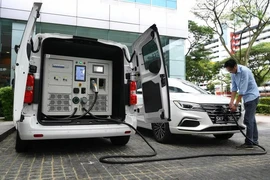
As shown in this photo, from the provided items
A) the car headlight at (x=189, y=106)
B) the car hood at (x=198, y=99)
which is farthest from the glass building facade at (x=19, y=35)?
the car headlight at (x=189, y=106)

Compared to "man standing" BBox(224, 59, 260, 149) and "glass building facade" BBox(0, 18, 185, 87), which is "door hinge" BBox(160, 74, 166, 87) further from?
"glass building facade" BBox(0, 18, 185, 87)

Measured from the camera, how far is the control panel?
4.61 metres

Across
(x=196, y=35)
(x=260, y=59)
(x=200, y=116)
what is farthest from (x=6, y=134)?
(x=260, y=59)

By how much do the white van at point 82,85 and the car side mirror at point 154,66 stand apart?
0.02m

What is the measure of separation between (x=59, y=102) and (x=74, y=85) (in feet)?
1.45

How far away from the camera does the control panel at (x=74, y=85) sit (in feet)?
15.1

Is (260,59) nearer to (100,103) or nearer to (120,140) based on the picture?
(100,103)

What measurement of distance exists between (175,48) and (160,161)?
14.0m

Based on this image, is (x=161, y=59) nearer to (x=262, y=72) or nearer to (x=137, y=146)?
(x=137, y=146)

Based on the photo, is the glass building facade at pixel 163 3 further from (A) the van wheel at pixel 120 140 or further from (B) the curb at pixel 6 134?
(A) the van wheel at pixel 120 140

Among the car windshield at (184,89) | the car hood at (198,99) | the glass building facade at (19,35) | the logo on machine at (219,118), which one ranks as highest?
the glass building facade at (19,35)

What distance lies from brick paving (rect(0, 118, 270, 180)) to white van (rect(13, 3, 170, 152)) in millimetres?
347

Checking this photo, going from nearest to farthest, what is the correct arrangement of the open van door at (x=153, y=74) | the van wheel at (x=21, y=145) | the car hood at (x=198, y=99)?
the van wheel at (x=21, y=145) → the open van door at (x=153, y=74) → the car hood at (x=198, y=99)

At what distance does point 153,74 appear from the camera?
4375 mm
